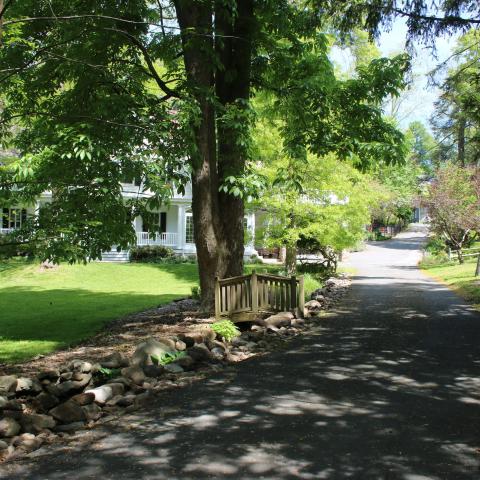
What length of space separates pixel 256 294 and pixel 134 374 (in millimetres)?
4819

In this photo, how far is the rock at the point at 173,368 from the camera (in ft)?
25.4

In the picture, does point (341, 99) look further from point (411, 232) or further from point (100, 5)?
point (411, 232)

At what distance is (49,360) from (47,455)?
16.0 feet

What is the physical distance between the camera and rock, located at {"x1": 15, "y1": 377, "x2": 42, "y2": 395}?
6.87m

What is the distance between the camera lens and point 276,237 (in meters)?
21.6

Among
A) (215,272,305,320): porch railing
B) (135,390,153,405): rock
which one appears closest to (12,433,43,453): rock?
(135,390,153,405): rock

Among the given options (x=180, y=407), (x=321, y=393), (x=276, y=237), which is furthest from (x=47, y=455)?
(x=276, y=237)

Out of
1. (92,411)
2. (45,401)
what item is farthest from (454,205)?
(92,411)

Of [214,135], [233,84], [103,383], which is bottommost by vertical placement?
[103,383]

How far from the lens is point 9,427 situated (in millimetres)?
5359

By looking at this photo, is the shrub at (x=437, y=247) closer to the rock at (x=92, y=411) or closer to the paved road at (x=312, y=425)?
the paved road at (x=312, y=425)

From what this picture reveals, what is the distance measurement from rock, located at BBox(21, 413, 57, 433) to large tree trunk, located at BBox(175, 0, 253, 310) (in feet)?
19.0

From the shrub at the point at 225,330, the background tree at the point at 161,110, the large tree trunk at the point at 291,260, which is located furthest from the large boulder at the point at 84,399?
the large tree trunk at the point at 291,260

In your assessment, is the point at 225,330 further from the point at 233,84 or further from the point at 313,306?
the point at 233,84
